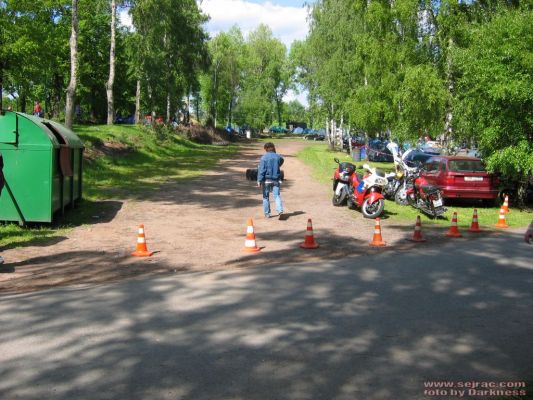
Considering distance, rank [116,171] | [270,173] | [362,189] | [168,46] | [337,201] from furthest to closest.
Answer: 1. [168,46]
2. [116,171]
3. [337,201]
4. [362,189]
5. [270,173]

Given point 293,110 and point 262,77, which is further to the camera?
point 293,110

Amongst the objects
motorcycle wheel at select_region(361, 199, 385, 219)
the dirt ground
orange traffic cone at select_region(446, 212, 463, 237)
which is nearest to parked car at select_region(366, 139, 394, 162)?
the dirt ground

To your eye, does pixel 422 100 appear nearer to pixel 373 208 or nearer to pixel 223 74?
pixel 373 208

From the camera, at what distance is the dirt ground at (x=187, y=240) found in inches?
334

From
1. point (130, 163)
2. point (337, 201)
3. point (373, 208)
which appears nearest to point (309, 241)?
point (373, 208)

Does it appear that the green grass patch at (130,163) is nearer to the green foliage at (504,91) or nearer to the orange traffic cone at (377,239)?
the orange traffic cone at (377,239)

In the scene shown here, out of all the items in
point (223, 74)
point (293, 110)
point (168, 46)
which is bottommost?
point (168, 46)

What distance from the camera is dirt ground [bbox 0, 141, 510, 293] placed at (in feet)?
27.9

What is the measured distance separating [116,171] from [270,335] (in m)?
19.0

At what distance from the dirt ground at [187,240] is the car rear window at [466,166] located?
322 cm

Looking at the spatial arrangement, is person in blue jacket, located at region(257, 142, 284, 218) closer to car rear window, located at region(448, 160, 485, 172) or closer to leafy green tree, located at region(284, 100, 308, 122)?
car rear window, located at region(448, 160, 485, 172)

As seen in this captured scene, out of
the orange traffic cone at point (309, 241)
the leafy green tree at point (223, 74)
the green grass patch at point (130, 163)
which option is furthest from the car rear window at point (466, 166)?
the leafy green tree at point (223, 74)

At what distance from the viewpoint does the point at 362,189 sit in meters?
14.4

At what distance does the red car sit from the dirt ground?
9.36ft
